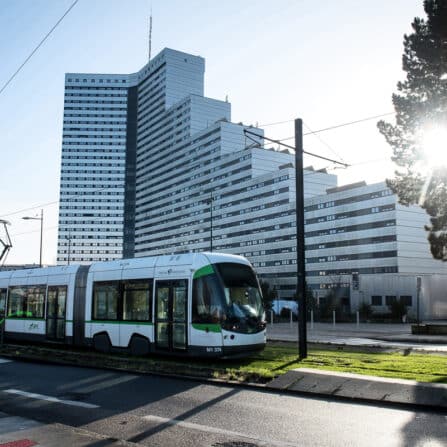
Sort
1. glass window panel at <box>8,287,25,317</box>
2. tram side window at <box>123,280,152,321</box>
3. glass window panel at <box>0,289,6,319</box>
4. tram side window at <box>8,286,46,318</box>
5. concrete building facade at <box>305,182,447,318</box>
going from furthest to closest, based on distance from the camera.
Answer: concrete building facade at <box>305,182,447,318</box> < glass window panel at <box>0,289,6,319</box> < glass window panel at <box>8,287,25,317</box> < tram side window at <box>8,286,46,318</box> < tram side window at <box>123,280,152,321</box>

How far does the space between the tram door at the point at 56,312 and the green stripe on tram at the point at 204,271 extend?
7.60 metres

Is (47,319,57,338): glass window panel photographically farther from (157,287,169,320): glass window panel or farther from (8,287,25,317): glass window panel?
(157,287,169,320): glass window panel

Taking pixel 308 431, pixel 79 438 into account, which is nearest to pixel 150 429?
pixel 79 438

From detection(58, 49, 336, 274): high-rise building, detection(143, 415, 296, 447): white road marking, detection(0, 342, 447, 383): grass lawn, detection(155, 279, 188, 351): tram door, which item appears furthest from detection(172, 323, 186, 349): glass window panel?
detection(58, 49, 336, 274): high-rise building

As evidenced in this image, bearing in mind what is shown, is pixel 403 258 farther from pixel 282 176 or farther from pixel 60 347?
pixel 60 347

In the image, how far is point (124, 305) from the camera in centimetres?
1752

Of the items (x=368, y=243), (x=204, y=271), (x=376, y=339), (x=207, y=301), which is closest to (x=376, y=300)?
(x=368, y=243)

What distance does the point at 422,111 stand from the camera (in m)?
20.6

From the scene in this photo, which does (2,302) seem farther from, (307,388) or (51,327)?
(307,388)

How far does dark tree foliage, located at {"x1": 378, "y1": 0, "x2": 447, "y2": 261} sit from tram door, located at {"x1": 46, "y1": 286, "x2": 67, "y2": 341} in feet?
48.3

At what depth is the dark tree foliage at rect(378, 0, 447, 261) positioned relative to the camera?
19875mm

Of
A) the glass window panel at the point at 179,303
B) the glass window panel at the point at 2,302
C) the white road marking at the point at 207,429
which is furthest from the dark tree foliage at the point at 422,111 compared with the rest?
the glass window panel at the point at 2,302

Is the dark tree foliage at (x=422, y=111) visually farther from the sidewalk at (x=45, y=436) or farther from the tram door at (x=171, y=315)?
the sidewalk at (x=45, y=436)

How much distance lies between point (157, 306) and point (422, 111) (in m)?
12.8
